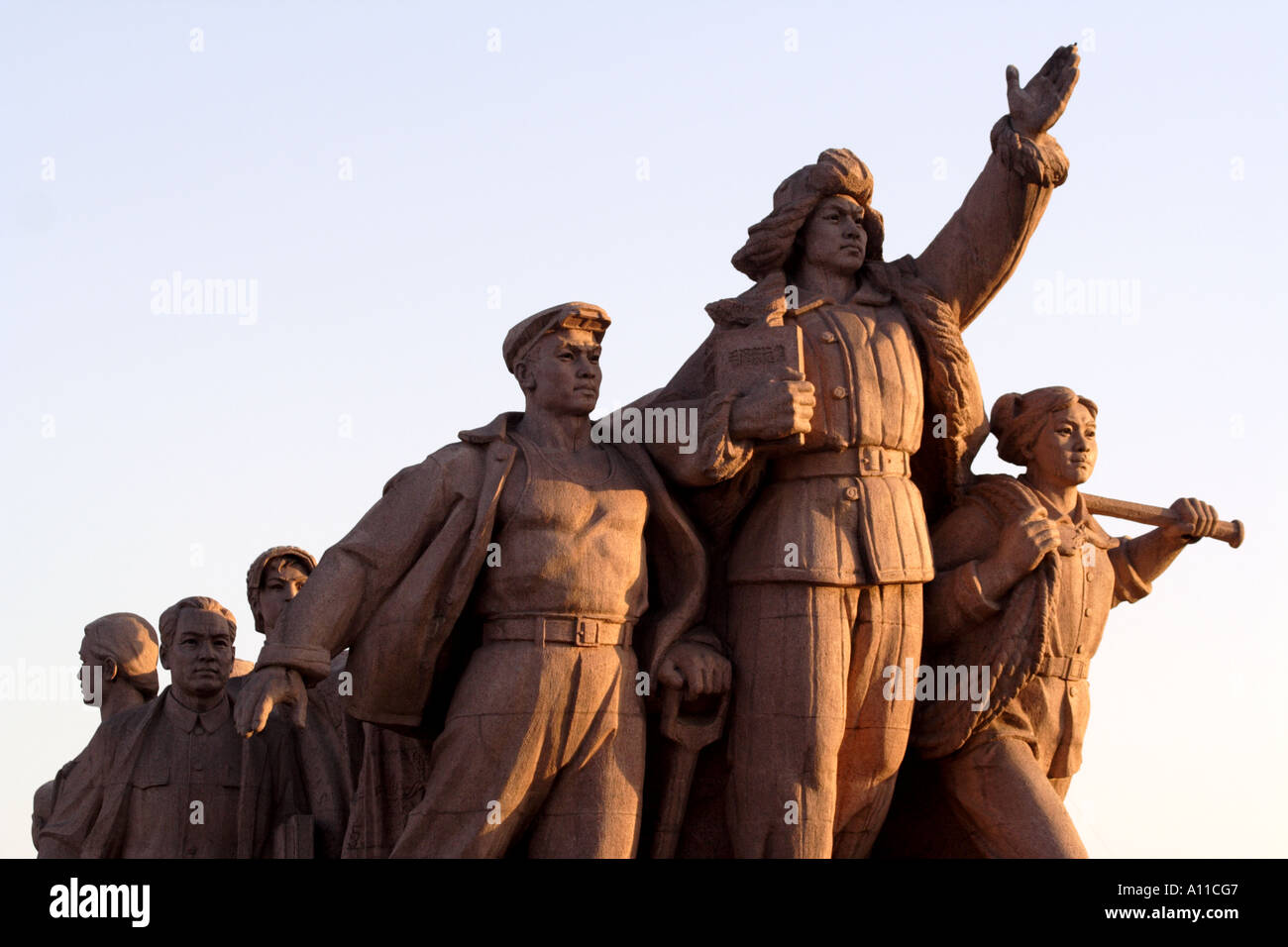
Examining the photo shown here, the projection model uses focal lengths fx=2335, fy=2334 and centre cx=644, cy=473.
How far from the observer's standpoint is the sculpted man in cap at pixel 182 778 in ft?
40.5

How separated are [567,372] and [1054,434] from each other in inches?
105

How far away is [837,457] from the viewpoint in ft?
38.4

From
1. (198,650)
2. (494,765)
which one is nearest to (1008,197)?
(494,765)

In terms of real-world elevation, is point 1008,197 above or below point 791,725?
above

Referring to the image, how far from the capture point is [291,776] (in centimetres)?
1269

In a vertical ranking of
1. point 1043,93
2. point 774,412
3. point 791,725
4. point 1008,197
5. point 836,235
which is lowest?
point 791,725

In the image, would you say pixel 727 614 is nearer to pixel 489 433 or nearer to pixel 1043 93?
pixel 489 433

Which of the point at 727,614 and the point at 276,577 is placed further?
the point at 276,577

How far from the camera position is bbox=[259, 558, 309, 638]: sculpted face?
1346cm

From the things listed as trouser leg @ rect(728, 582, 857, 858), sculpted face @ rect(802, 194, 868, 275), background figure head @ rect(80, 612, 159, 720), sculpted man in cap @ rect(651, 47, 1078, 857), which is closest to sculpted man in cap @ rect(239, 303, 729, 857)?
trouser leg @ rect(728, 582, 857, 858)

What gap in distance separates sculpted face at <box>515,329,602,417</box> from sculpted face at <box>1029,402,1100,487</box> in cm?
245

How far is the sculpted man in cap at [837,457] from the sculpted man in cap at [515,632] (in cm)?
43

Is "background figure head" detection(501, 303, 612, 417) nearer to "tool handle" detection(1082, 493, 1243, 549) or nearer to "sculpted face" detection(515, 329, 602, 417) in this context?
"sculpted face" detection(515, 329, 602, 417)
